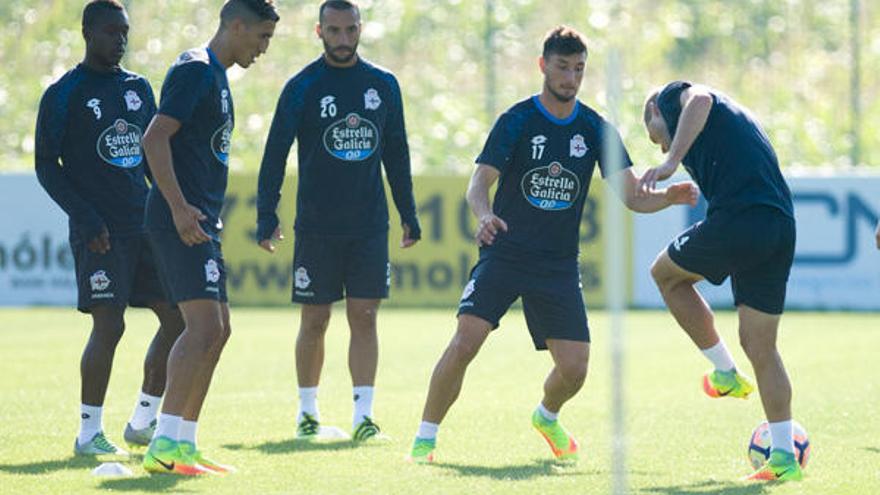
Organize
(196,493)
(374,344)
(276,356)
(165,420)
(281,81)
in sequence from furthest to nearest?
(281,81), (276,356), (374,344), (165,420), (196,493)

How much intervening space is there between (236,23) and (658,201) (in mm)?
2278

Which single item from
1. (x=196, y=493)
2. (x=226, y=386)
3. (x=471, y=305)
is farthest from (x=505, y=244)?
(x=226, y=386)

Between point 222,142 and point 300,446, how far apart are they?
1966mm

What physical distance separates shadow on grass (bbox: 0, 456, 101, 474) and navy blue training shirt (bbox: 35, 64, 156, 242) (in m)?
1.18

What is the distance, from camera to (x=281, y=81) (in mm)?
25391

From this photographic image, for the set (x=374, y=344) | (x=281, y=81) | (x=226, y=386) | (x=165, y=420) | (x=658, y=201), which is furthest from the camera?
(x=281, y=81)

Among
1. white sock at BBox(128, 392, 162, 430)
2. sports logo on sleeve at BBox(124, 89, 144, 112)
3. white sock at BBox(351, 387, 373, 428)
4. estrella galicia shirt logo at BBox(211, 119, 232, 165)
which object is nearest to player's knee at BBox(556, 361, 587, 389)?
white sock at BBox(351, 387, 373, 428)

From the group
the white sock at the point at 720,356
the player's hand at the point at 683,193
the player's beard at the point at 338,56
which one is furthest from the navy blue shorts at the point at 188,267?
the white sock at the point at 720,356

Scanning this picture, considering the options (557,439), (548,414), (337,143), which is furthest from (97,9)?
→ (557,439)

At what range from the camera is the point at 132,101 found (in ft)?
32.5

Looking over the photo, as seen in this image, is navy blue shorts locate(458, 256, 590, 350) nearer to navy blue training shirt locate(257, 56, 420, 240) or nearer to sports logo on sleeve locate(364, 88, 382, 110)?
navy blue training shirt locate(257, 56, 420, 240)

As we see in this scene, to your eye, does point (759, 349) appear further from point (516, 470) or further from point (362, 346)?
point (362, 346)

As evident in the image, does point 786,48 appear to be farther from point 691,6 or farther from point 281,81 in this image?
point 281,81

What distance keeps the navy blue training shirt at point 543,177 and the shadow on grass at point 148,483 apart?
2.05 m
